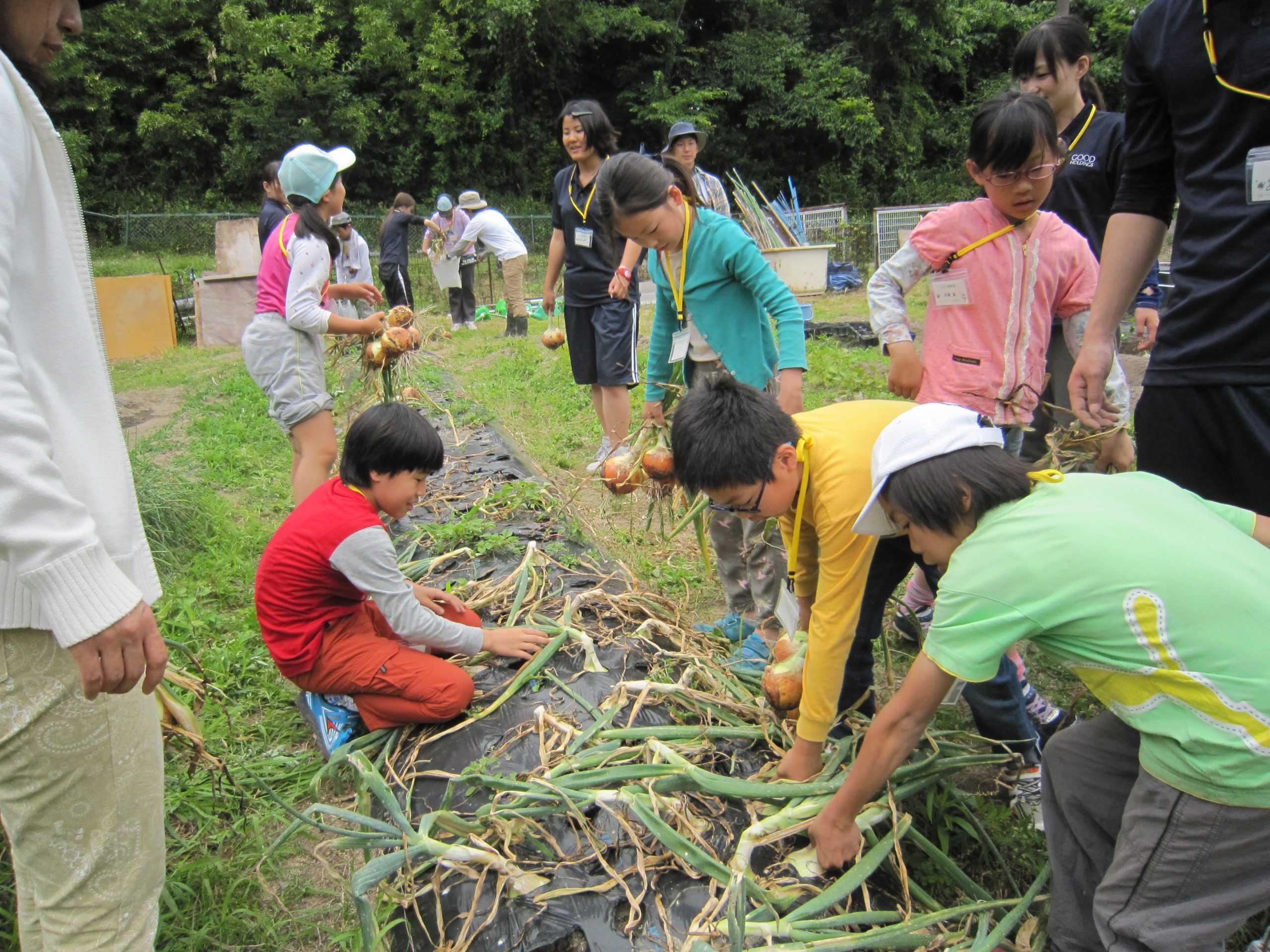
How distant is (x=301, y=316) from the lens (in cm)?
330

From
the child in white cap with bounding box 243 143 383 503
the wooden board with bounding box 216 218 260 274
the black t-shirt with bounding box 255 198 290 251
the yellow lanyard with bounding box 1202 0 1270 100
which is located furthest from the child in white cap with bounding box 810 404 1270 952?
the wooden board with bounding box 216 218 260 274

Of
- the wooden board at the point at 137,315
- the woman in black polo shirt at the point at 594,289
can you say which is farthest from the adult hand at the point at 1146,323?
the wooden board at the point at 137,315

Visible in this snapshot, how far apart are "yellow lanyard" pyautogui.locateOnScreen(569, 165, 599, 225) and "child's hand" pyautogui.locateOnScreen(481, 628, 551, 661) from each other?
103 inches

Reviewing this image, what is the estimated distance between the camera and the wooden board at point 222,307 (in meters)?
10.4

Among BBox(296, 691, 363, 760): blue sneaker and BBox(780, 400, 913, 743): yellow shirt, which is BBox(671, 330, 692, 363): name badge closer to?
BBox(780, 400, 913, 743): yellow shirt

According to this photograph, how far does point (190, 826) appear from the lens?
87.7 inches

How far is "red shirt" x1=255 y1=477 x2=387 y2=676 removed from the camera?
2141mm

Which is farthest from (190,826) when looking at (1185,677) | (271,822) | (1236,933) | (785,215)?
(785,215)

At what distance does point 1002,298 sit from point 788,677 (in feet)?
3.99

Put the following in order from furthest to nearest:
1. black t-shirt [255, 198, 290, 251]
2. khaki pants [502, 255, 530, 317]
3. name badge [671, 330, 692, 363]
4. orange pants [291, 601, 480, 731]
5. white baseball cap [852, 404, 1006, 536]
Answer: khaki pants [502, 255, 530, 317]
black t-shirt [255, 198, 290, 251]
name badge [671, 330, 692, 363]
orange pants [291, 601, 480, 731]
white baseball cap [852, 404, 1006, 536]

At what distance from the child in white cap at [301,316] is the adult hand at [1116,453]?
276 cm

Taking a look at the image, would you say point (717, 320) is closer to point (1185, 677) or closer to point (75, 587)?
point (1185, 677)

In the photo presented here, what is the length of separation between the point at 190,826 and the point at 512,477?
204 cm

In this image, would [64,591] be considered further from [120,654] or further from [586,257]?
[586,257]
